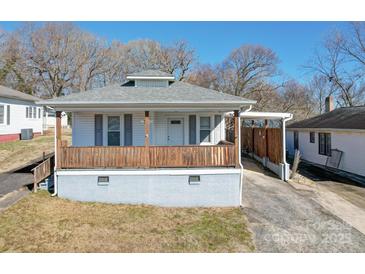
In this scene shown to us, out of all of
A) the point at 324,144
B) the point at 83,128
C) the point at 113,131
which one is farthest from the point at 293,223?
the point at 324,144

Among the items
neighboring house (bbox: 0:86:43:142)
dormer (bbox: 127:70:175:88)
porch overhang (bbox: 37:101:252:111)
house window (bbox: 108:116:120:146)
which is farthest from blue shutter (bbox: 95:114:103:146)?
neighboring house (bbox: 0:86:43:142)

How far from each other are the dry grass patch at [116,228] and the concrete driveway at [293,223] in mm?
533

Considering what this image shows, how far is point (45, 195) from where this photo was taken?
30.6 ft

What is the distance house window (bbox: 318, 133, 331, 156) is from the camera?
1653cm

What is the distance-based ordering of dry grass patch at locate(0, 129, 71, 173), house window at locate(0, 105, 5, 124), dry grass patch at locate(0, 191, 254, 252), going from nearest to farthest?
dry grass patch at locate(0, 191, 254, 252) < dry grass patch at locate(0, 129, 71, 173) < house window at locate(0, 105, 5, 124)

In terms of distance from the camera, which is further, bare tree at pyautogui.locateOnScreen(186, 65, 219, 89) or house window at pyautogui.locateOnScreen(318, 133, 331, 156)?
bare tree at pyautogui.locateOnScreen(186, 65, 219, 89)

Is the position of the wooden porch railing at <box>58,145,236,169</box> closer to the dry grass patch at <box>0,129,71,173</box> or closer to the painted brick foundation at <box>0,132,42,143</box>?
the dry grass patch at <box>0,129,71,173</box>

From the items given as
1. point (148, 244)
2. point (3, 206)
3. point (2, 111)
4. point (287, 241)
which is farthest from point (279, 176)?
point (2, 111)

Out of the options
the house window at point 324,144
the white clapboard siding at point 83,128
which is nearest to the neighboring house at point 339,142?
the house window at point 324,144

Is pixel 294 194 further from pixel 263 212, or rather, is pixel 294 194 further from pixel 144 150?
pixel 144 150

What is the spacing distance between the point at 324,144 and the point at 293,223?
38.1 feet

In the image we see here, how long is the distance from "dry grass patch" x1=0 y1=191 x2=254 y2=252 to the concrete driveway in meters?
0.53

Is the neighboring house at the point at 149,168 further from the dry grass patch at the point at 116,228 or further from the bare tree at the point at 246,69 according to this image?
the bare tree at the point at 246,69

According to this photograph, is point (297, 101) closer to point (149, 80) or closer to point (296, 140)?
point (296, 140)
